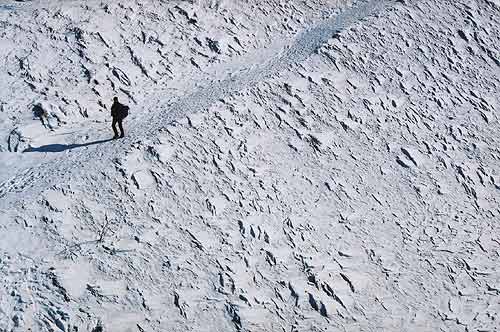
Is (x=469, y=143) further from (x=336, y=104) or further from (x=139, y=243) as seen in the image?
(x=139, y=243)

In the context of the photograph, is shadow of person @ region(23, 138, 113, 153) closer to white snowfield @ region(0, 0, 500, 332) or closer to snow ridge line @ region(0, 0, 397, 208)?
white snowfield @ region(0, 0, 500, 332)

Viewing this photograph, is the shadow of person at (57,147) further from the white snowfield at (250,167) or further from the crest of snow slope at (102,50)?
Result: the crest of snow slope at (102,50)

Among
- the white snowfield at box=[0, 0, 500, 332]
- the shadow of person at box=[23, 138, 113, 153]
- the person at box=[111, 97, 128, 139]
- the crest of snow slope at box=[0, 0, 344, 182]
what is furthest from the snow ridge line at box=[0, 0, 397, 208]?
the crest of snow slope at box=[0, 0, 344, 182]

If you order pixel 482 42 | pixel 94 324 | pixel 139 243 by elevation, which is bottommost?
pixel 94 324

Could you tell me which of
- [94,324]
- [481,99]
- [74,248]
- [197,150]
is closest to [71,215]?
[74,248]

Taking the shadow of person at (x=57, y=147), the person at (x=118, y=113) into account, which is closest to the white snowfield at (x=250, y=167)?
the shadow of person at (x=57, y=147)
